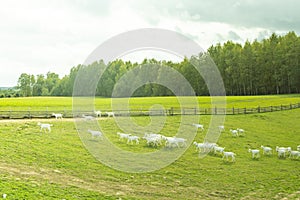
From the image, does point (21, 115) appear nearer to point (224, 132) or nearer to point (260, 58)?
point (224, 132)

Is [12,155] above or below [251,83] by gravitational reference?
below

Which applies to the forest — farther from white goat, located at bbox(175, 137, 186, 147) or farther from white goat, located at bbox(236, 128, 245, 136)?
white goat, located at bbox(175, 137, 186, 147)

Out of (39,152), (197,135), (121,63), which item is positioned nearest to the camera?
(39,152)

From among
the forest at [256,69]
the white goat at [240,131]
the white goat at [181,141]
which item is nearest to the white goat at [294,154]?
the white goat at [240,131]

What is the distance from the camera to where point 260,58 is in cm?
9525

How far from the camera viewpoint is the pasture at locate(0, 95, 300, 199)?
17.8 m

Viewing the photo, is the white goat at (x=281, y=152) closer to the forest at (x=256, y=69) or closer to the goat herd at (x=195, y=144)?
the goat herd at (x=195, y=144)

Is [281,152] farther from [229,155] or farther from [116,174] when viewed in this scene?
[116,174]

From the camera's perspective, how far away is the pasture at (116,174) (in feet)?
58.3

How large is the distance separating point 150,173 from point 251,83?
3107 inches

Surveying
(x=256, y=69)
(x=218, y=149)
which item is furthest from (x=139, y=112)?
(x=256, y=69)

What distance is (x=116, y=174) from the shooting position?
21141mm

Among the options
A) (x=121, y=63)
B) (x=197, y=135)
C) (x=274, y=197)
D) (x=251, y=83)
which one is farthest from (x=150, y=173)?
(x=121, y=63)

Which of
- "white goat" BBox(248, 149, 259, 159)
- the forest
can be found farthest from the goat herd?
the forest
